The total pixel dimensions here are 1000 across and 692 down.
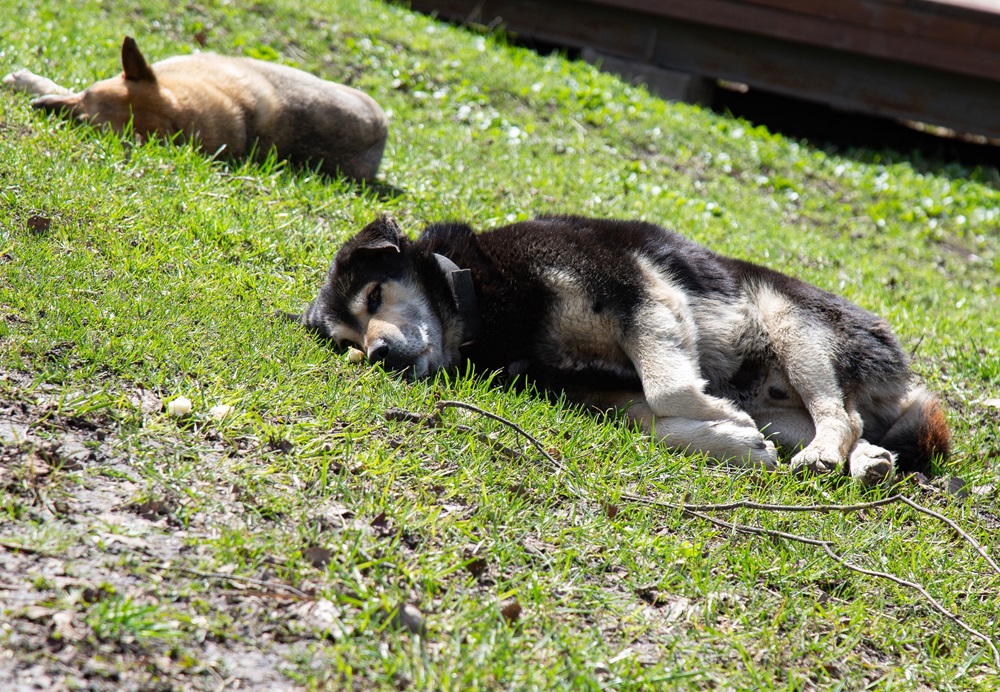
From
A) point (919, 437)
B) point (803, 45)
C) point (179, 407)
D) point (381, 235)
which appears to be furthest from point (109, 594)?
point (803, 45)

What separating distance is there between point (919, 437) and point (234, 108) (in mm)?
5049

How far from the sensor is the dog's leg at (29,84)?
245 inches

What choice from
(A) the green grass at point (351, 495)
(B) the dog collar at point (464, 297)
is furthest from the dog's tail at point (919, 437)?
(B) the dog collar at point (464, 297)

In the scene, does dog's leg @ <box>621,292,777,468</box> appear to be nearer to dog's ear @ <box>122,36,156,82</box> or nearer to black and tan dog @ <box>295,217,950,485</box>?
black and tan dog @ <box>295,217,950,485</box>

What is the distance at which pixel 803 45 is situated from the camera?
1159 cm

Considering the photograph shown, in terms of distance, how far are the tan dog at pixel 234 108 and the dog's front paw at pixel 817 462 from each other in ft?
13.0

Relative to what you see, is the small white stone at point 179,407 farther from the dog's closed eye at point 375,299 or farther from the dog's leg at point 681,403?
the dog's leg at point 681,403

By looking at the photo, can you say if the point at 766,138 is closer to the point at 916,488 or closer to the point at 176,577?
the point at 916,488

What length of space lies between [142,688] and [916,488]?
3.53 meters

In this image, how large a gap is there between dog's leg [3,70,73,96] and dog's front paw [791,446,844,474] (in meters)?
5.50

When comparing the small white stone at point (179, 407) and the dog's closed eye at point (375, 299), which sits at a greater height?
the dog's closed eye at point (375, 299)

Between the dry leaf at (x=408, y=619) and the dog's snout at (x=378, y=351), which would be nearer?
the dry leaf at (x=408, y=619)

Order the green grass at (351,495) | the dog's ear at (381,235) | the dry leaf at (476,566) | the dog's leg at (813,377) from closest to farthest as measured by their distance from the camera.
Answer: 1. the green grass at (351,495)
2. the dry leaf at (476,566)
3. the dog's leg at (813,377)
4. the dog's ear at (381,235)

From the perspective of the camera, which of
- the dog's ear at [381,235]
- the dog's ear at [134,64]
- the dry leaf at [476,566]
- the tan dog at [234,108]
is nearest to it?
the dry leaf at [476,566]
